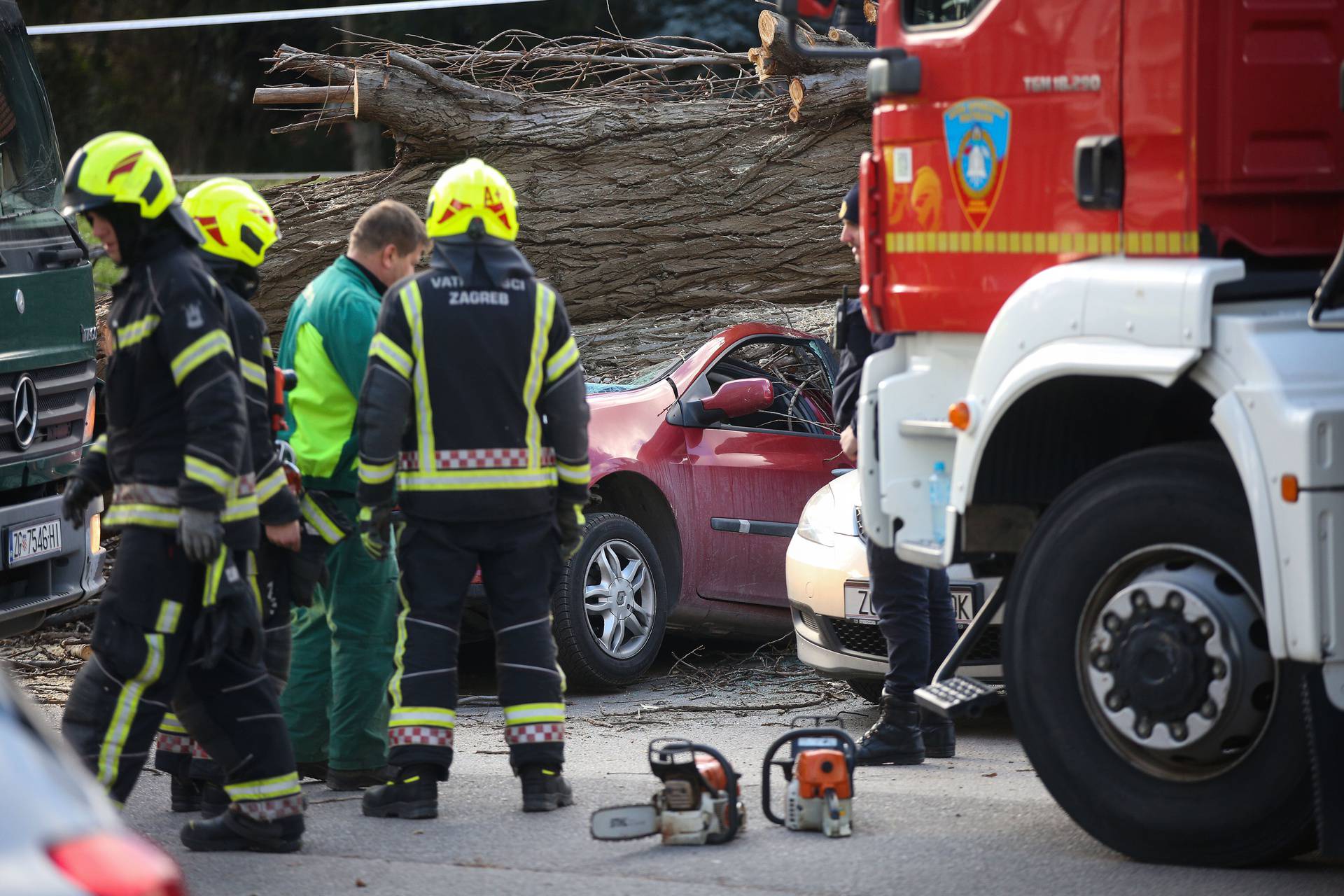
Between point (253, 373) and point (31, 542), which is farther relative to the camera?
point (31, 542)

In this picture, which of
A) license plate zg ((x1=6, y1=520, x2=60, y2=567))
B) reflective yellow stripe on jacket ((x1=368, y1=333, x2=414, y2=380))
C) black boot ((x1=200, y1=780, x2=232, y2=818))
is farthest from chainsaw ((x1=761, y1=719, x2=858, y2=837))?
license plate zg ((x1=6, y1=520, x2=60, y2=567))

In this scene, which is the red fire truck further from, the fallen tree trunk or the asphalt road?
the fallen tree trunk

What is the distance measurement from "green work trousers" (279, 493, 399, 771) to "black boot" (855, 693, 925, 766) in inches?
65.5

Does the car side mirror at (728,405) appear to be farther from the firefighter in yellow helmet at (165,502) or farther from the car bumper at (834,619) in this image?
the firefighter in yellow helmet at (165,502)

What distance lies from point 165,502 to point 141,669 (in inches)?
17.3

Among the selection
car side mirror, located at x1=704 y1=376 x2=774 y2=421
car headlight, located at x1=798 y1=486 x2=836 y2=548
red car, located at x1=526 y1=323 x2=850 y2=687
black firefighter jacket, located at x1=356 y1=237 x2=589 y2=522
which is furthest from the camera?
car side mirror, located at x1=704 y1=376 x2=774 y2=421

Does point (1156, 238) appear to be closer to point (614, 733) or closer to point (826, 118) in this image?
point (614, 733)

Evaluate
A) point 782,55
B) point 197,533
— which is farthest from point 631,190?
point 197,533

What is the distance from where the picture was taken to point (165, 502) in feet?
15.7

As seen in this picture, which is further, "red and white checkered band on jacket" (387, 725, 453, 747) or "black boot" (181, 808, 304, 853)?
"red and white checkered band on jacket" (387, 725, 453, 747)

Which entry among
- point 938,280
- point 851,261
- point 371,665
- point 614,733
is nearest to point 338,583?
point 371,665

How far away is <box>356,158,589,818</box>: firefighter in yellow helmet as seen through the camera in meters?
5.43

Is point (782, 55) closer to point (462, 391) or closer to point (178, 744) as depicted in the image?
point (462, 391)

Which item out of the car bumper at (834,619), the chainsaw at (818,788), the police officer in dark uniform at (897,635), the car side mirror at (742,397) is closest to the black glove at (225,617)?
the chainsaw at (818,788)
